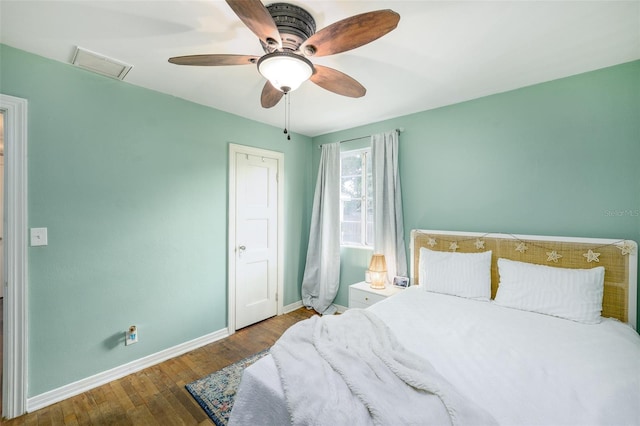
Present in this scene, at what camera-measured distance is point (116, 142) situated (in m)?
2.33

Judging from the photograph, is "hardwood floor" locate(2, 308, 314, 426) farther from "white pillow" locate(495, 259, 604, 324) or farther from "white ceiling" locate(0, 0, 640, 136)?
"white ceiling" locate(0, 0, 640, 136)

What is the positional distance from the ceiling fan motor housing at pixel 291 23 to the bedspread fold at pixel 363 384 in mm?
1656

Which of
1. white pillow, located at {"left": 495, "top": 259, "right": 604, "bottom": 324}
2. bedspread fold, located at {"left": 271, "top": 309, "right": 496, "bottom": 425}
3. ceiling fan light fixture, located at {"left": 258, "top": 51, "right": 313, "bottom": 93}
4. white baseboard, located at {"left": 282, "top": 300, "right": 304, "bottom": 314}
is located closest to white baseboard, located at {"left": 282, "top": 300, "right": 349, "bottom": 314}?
white baseboard, located at {"left": 282, "top": 300, "right": 304, "bottom": 314}

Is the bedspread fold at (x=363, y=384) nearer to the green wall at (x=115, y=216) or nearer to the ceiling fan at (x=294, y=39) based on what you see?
the ceiling fan at (x=294, y=39)

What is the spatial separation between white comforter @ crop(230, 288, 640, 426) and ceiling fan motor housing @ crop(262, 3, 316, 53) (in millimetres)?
1751

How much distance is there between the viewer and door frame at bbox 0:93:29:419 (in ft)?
6.13

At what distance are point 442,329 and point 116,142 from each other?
2.88 meters

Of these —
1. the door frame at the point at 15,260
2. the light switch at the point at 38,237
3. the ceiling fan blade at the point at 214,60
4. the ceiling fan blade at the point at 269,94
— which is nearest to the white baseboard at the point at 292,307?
the door frame at the point at 15,260

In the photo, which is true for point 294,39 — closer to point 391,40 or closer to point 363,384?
point 391,40

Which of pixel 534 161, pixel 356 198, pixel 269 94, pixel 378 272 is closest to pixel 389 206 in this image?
pixel 356 198

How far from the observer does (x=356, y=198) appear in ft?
11.9

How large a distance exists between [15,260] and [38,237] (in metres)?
0.19

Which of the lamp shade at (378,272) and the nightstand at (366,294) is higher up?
the lamp shade at (378,272)

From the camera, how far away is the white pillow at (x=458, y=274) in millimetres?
2391
